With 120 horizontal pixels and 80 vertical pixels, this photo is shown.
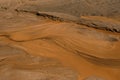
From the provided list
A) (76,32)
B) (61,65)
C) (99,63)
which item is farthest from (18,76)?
(76,32)

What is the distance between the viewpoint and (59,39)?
101 inches

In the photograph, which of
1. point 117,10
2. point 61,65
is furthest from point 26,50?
point 117,10

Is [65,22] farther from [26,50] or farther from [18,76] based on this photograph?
[18,76]

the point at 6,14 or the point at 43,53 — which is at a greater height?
the point at 6,14

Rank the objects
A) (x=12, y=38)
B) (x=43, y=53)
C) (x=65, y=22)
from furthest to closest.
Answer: (x=65, y=22)
(x=12, y=38)
(x=43, y=53)

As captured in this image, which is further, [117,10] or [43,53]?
[117,10]

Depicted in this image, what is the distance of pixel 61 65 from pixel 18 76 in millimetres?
417

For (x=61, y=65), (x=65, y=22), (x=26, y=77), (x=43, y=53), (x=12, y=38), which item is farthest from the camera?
(x=65, y=22)

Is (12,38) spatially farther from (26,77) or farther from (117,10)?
(117,10)

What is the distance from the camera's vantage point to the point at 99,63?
2.28 metres

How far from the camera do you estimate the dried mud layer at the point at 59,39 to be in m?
2.13

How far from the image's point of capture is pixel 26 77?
6.55 feet

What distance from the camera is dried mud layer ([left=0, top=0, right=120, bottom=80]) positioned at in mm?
2127

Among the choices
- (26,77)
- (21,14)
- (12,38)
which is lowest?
(26,77)
